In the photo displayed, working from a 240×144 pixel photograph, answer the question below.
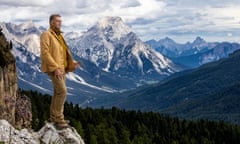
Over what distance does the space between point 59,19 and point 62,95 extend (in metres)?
4.81

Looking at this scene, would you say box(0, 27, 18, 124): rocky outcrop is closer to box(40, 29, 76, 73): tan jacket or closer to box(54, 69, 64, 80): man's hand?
box(40, 29, 76, 73): tan jacket

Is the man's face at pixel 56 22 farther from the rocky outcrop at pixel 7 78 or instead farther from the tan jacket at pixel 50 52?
the rocky outcrop at pixel 7 78

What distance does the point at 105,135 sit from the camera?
163 m

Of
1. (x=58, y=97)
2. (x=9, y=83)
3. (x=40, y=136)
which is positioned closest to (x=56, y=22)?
(x=58, y=97)

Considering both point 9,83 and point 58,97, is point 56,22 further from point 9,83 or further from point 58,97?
point 9,83

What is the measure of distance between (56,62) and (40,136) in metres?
4.93

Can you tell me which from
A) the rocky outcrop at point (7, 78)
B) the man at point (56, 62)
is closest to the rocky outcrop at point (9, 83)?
the rocky outcrop at point (7, 78)

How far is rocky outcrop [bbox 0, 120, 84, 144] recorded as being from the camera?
90.6 ft

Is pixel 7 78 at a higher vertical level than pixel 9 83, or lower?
higher

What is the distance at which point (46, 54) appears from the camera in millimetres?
28922

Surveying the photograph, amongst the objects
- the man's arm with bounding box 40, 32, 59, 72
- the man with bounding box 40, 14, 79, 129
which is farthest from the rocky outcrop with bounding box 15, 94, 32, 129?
the man's arm with bounding box 40, 32, 59, 72

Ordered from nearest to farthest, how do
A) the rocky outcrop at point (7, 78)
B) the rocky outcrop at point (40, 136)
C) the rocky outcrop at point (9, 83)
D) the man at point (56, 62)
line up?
the rocky outcrop at point (40, 136)
the man at point (56, 62)
the rocky outcrop at point (7, 78)
the rocky outcrop at point (9, 83)

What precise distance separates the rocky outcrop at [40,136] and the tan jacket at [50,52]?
4033mm

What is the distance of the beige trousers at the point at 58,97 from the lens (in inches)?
1166
